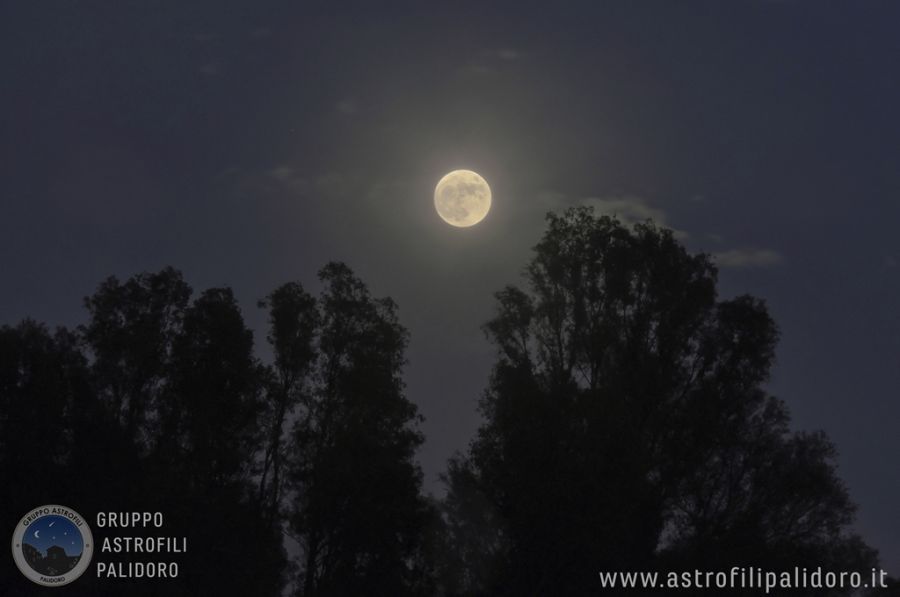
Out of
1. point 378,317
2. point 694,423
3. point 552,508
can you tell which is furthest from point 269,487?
point 694,423

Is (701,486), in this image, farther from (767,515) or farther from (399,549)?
(399,549)

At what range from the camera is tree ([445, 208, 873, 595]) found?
56.5 meters

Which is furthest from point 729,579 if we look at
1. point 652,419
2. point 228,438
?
point 228,438

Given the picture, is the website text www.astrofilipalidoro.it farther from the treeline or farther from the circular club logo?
the circular club logo

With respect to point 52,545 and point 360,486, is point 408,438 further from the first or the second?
point 52,545

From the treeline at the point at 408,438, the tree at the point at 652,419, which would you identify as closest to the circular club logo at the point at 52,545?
the treeline at the point at 408,438

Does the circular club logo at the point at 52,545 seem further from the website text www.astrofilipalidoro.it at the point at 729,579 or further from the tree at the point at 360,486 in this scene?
the website text www.astrofilipalidoro.it at the point at 729,579

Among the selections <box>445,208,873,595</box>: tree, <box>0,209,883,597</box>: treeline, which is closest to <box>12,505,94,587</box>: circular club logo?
<box>0,209,883,597</box>: treeline

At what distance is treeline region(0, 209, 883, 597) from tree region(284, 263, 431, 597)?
0.11m

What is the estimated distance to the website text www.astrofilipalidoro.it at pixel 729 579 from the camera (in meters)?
56.8

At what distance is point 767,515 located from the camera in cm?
6362

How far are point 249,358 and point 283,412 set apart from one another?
3436 millimetres

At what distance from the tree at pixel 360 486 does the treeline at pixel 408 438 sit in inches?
4.3

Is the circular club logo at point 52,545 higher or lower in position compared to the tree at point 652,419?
lower
